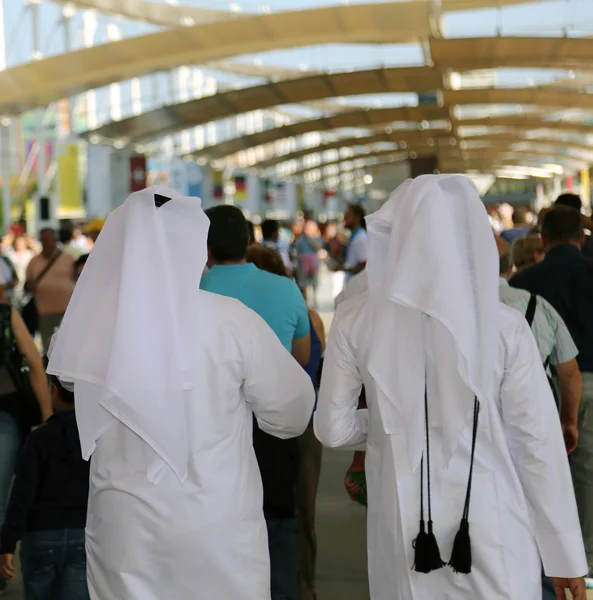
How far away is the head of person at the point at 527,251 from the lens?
7568 mm

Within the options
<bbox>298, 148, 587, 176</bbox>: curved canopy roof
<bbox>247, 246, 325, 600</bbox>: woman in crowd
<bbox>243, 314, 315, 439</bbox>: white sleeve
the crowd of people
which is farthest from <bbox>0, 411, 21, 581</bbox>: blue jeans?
<bbox>298, 148, 587, 176</bbox>: curved canopy roof

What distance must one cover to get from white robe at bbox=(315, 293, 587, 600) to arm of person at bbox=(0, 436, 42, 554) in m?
1.42

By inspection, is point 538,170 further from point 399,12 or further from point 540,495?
point 540,495

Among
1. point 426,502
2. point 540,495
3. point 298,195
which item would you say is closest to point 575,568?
point 540,495

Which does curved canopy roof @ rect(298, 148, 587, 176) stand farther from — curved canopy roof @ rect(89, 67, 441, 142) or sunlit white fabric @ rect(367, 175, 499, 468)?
sunlit white fabric @ rect(367, 175, 499, 468)

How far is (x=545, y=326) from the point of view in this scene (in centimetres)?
499

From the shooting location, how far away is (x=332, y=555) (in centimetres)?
701

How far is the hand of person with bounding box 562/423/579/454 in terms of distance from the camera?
18.3ft

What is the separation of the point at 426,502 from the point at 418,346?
471mm

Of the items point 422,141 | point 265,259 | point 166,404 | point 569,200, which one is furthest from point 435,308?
point 422,141

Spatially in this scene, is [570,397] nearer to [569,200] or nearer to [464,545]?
[464,545]

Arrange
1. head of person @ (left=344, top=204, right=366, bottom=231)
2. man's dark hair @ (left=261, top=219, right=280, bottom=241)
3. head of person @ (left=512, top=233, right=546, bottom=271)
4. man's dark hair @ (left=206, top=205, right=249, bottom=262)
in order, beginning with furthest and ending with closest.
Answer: head of person @ (left=344, top=204, right=366, bottom=231) < man's dark hair @ (left=261, top=219, right=280, bottom=241) < head of person @ (left=512, top=233, right=546, bottom=271) < man's dark hair @ (left=206, top=205, right=249, bottom=262)

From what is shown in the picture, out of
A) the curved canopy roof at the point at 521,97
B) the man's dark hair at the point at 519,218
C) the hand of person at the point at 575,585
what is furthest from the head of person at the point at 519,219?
the curved canopy roof at the point at 521,97

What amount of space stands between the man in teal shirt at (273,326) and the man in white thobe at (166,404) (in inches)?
39.7
